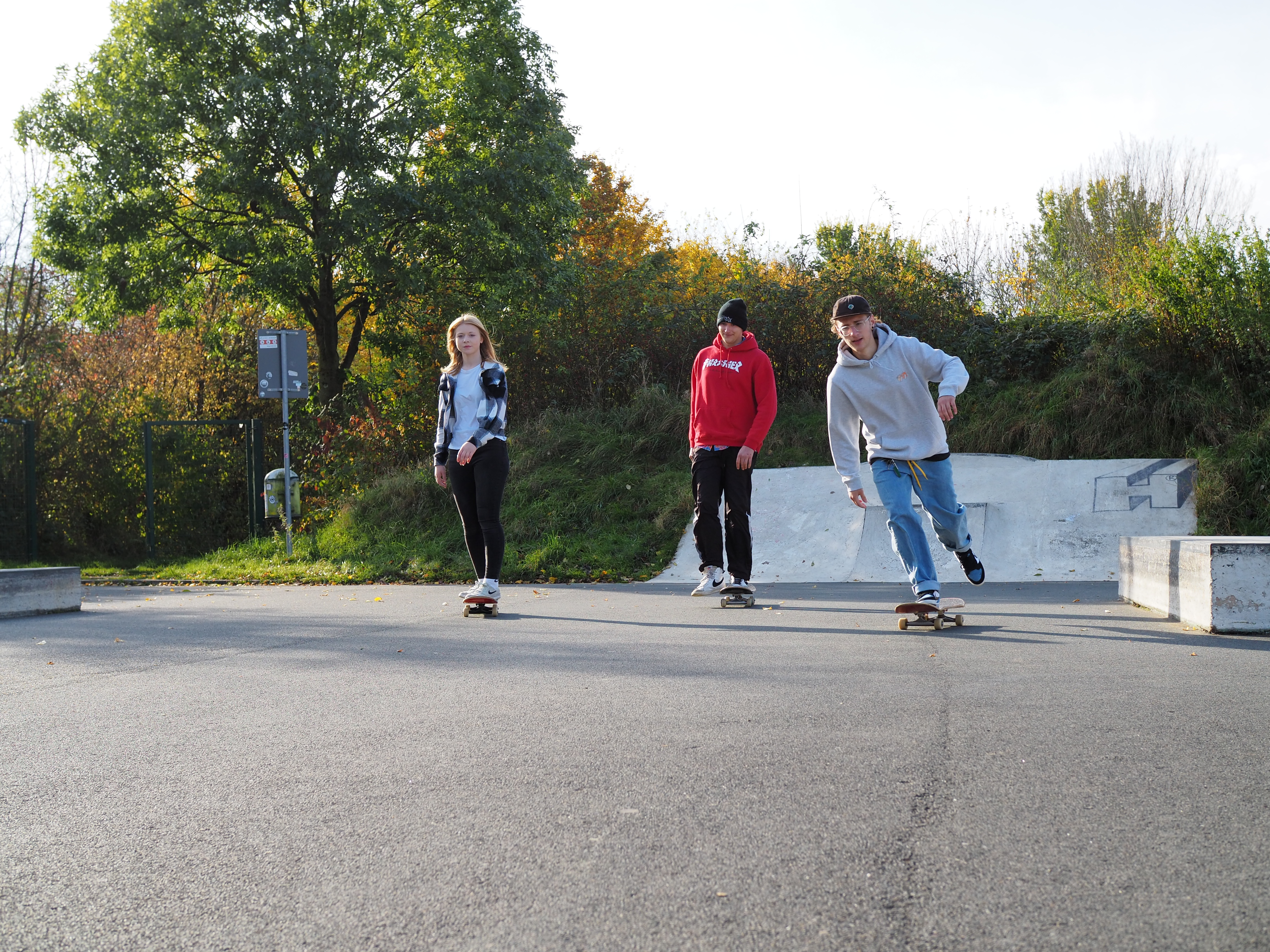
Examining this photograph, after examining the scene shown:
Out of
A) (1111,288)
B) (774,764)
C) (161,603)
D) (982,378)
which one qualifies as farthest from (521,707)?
(1111,288)

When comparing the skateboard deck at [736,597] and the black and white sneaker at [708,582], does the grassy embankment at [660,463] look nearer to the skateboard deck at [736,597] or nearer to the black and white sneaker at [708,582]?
the black and white sneaker at [708,582]

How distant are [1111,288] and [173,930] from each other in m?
15.7

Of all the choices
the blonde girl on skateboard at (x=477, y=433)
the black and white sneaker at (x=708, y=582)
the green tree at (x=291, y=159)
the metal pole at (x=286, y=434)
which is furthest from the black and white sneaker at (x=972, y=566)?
the green tree at (x=291, y=159)

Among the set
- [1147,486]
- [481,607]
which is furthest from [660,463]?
[481,607]

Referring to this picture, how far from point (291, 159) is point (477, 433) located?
1240 cm

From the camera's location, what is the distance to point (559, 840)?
254 centimetres

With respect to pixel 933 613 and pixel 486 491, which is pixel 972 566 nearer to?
pixel 933 613

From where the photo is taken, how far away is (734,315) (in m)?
7.82

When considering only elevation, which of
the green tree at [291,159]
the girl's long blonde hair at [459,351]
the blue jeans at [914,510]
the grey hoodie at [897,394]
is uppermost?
the green tree at [291,159]

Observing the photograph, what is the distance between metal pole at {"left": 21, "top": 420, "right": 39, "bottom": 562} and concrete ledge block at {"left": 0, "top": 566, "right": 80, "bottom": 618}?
28.8 ft

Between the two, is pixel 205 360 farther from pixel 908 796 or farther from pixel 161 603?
pixel 908 796

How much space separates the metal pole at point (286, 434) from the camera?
13328 millimetres

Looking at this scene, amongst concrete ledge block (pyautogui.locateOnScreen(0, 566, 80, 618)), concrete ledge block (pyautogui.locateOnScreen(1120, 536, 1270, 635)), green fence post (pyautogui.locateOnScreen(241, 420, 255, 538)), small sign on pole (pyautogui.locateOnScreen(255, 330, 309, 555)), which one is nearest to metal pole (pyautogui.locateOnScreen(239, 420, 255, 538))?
green fence post (pyautogui.locateOnScreen(241, 420, 255, 538))

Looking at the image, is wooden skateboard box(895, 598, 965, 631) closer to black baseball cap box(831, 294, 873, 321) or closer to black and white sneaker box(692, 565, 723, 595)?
black baseball cap box(831, 294, 873, 321)
